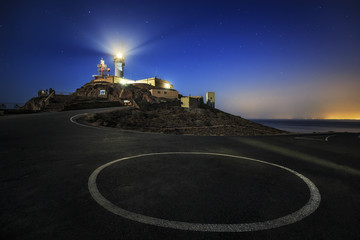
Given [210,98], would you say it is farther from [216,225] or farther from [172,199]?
[216,225]

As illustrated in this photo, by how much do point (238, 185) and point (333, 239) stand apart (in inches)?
62.7

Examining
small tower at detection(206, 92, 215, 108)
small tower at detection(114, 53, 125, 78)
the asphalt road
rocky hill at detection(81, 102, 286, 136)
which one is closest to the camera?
the asphalt road

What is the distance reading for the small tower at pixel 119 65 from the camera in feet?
275

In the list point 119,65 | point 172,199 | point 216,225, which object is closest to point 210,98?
point 119,65

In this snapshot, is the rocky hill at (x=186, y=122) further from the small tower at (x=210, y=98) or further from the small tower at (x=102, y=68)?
the small tower at (x=102, y=68)

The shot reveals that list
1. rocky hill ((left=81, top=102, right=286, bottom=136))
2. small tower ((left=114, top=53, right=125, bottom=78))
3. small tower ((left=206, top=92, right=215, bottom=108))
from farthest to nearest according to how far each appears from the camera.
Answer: small tower ((left=114, top=53, right=125, bottom=78)) → small tower ((left=206, top=92, right=215, bottom=108)) → rocky hill ((left=81, top=102, right=286, bottom=136))

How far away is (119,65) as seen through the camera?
280ft

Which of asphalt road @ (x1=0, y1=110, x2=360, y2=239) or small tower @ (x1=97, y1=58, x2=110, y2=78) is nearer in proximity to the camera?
asphalt road @ (x1=0, y1=110, x2=360, y2=239)

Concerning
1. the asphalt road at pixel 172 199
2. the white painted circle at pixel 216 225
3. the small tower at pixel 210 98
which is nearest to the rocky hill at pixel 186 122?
the asphalt road at pixel 172 199

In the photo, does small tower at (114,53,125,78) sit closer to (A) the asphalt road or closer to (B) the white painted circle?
(A) the asphalt road

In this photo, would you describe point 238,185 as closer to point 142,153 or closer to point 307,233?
point 307,233

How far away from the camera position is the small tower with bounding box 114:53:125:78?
8375 cm

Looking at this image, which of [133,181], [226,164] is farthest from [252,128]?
[133,181]

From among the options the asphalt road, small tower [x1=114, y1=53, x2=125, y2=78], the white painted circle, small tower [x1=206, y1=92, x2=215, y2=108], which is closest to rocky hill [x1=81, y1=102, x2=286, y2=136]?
the asphalt road
